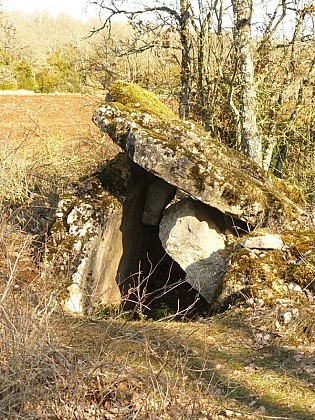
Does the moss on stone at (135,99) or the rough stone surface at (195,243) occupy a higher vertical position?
the moss on stone at (135,99)

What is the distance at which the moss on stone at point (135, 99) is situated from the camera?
6692 millimetres

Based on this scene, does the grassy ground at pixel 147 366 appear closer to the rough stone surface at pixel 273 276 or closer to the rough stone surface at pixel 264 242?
the rough stone surface at pixel 273 276

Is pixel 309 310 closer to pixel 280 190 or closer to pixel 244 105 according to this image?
pixel 280 190

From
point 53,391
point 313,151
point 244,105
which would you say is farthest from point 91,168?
point 53,391

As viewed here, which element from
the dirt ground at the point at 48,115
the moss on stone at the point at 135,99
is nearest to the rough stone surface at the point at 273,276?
the moss on stone at the point at 135,99

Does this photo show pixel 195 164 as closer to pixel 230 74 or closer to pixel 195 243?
pixel 195 243

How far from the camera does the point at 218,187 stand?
5.75 meters

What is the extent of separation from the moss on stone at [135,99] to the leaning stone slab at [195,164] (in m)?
0.08

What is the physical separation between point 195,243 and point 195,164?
923 mm

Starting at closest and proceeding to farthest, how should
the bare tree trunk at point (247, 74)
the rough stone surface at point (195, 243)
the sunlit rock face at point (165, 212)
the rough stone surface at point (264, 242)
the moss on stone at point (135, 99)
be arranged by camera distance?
1. the rough stone surface at point (264, 242)
2. the sunlit rock face at point (165, 212)
3. the rough stone surface at point (195, 243)
4. the moss on stone at point (135, 99)
5. the bare tree trunk at point (247, 74)

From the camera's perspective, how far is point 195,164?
576 centimetres

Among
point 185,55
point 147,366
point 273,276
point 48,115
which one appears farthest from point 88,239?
point 48,115

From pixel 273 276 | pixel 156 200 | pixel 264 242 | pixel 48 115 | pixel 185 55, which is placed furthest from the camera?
pixel 48 115

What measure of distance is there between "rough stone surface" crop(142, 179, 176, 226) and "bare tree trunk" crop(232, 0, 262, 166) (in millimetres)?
1733
